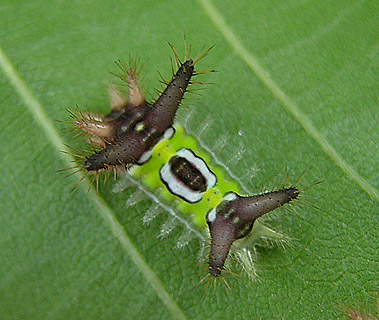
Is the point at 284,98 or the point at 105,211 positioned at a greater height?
the point at 105,211

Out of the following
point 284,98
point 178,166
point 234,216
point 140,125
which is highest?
point 140,125

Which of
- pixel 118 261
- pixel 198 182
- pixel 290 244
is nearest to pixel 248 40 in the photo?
pixel 198 182

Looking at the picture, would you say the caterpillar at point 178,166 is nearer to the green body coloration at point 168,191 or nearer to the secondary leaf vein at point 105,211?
the green body coloration at point 168,191

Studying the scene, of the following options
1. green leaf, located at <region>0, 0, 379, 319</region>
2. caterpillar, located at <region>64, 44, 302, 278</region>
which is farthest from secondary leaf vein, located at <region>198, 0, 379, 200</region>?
caterpillar, located at <region>64, 44, 302, 278</region>

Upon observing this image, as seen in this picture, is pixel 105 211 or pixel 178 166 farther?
pixel 178 166

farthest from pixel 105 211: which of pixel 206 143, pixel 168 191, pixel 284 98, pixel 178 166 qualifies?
pixel 284 98

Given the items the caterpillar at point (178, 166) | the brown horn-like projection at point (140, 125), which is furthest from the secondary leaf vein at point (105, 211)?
the brown horn-like projection at point (140, 125)

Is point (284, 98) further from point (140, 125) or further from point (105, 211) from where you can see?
point (105, 211)
